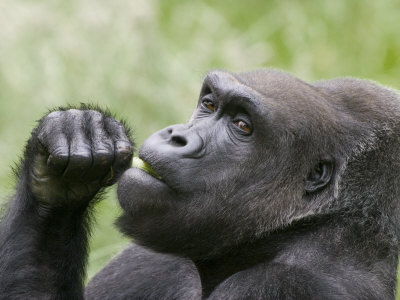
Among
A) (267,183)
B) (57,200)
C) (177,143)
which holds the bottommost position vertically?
(57,200)

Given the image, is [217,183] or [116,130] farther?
[116,130]

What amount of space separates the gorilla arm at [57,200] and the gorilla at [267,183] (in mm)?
13

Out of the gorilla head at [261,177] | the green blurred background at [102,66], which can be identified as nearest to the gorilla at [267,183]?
the gorilla head at [261,177]

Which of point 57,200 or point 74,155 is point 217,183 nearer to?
point 74,155

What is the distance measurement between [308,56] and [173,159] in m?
5.05

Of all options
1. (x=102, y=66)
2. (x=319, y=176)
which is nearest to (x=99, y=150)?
(x=319, y=176)

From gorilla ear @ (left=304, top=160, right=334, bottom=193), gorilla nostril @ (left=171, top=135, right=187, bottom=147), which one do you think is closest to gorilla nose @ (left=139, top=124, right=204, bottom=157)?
gorilla nostril @ (left=171, top=135, right=187, bottom=147)

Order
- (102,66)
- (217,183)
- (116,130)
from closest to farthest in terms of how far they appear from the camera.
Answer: (217,183) → (116,130) → (102,66)

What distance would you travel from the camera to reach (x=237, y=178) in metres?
3.98

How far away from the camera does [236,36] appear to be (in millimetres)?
8922

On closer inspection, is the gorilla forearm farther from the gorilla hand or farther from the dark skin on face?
the dark skin on face

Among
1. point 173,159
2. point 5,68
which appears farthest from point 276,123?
point 5,68

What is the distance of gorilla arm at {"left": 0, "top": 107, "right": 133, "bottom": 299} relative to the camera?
13.9 ft

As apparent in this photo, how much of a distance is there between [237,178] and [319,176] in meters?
0.39
